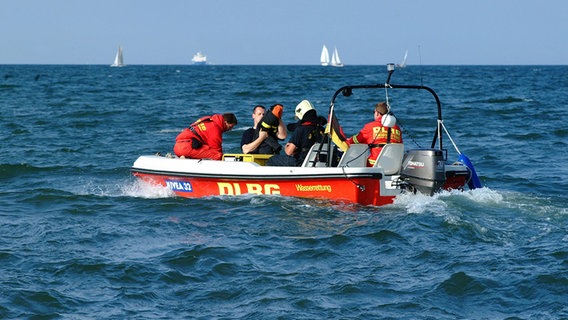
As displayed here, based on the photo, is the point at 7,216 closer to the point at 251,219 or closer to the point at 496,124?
the point at 251,219

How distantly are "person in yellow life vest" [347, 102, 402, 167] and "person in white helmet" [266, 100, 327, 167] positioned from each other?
0.60 meters

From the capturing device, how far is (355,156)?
11.8 meters

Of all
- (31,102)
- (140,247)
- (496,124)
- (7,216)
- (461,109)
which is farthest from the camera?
(31,102)

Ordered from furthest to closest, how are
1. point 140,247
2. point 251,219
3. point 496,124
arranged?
point 496,124
point 251,219
point 140,247

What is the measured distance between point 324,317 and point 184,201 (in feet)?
18.3

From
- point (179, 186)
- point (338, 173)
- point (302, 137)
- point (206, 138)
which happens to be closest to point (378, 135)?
point (338, 173)

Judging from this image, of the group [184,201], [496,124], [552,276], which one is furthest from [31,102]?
[552,276]

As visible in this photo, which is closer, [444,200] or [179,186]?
[444,200]

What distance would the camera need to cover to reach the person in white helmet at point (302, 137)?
40.0 ft

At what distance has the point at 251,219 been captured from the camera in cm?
1123

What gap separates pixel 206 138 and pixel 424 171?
133 inches

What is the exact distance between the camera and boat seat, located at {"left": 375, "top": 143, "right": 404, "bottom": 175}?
11656 millimetres
